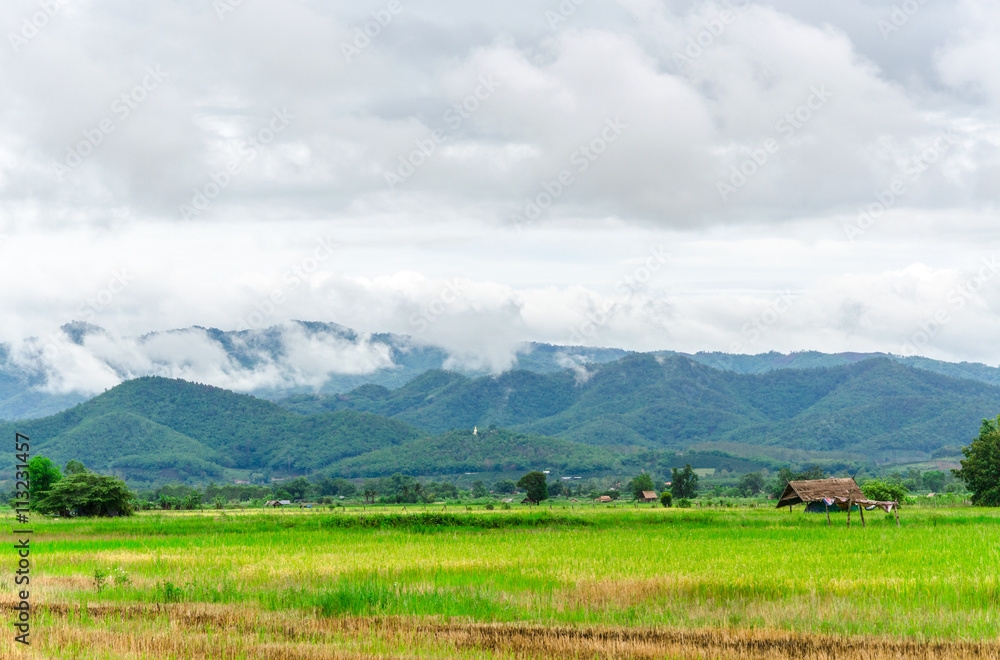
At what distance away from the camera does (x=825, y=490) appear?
3906 cm

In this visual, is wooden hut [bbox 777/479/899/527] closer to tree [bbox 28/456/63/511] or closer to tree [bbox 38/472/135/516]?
tree [bbox 38/472/135/516]

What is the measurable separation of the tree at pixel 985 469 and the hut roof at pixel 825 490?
93.2ft

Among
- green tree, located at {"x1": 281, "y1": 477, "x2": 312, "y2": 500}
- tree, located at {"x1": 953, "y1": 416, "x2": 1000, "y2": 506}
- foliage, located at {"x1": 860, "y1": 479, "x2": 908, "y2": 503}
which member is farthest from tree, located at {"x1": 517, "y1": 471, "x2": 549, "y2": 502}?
green tree, located at {"x1": 281, "y1": 477, "x2": 312, "y2": 500}

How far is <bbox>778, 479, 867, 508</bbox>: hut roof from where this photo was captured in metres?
38.5

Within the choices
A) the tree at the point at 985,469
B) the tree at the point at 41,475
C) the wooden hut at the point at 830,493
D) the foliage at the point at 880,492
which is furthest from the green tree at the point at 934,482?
the tree at the point at 41,475

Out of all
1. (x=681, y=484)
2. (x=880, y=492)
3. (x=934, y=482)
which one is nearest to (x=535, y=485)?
(x=681, y=484)

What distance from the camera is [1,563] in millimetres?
26141

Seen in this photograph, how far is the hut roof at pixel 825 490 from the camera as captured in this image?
38.5m

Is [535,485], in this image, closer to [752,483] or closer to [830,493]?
[830,493]

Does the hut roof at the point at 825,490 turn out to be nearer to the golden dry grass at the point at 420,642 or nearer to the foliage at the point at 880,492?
the golden dry grass at the point at 420,642

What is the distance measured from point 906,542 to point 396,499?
269ft

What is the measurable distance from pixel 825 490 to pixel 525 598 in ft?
82.9

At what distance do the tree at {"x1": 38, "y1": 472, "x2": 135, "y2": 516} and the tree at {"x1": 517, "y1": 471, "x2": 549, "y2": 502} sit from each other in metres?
45.6

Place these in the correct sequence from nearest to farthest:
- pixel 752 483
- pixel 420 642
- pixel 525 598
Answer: pixel 420 642 < pixel 525 598 < pixel 752 483
